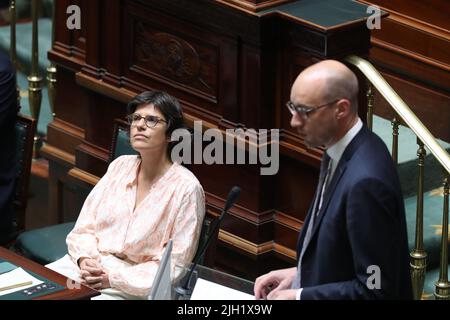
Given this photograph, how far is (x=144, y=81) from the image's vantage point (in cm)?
586

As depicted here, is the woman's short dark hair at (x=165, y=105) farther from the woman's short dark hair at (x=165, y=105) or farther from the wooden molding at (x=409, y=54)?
the wooden molding at (x=409, y=54)

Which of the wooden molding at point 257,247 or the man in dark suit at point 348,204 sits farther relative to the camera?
the wooden molding at point 257,247

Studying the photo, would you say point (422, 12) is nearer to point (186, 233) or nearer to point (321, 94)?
point (186, 233)

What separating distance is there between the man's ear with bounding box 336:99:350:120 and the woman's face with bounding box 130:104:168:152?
54.5 inches

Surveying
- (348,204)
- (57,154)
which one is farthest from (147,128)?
(57,154)

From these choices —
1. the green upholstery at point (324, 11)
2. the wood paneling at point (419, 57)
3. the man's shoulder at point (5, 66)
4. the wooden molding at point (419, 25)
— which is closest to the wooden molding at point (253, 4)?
the green upholstery at point (324, 11)

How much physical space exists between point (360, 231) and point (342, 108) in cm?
36

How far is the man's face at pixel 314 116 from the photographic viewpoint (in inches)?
140

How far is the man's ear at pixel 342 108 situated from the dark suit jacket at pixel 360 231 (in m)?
0.10

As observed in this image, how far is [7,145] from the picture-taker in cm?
573

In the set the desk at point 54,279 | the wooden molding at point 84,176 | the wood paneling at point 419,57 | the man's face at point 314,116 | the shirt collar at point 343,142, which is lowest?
the wooden molding at point 84,176

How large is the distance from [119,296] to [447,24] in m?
2.62

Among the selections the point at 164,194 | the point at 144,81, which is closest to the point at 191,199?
the point at 164,194

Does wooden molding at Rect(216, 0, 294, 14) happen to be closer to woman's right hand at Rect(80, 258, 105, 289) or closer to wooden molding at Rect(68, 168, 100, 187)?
woman's right hand at Rect(80, 258, 105, 289)
